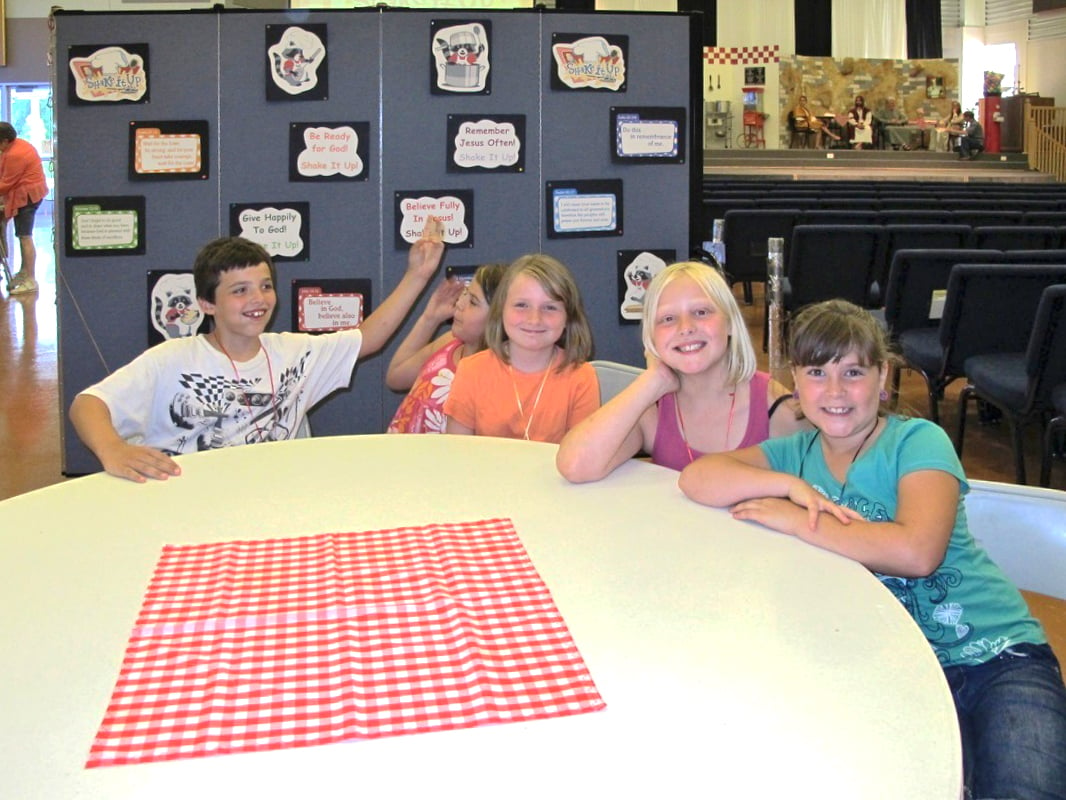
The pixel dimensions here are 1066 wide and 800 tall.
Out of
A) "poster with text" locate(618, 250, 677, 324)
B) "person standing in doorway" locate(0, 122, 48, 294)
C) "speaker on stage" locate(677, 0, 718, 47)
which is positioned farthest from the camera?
"speaker on stage" locate(677, 0, 718, 47)

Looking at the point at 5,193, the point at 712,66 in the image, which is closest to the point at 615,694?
the point at 5,193

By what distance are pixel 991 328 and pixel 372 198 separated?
88.0 inches

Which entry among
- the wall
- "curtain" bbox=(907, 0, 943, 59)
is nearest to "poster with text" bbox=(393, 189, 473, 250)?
the wall

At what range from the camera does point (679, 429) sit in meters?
2.06

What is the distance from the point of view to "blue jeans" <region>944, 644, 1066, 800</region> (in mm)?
1287

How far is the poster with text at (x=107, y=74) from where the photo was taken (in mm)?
3891

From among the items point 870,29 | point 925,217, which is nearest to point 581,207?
point 925,217

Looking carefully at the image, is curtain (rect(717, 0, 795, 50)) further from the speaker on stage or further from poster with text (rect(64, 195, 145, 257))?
poster with text (rect(64, 195, 145, 257))

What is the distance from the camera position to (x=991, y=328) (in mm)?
3961

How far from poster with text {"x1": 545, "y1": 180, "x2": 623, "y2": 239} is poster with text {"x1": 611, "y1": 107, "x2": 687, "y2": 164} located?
0.12 metres

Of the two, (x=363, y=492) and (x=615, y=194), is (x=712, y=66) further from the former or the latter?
(x=363, y=492)

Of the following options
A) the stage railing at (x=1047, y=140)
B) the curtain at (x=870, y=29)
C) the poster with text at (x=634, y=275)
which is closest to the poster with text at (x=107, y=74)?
the poster with text at (x=634, y=275)

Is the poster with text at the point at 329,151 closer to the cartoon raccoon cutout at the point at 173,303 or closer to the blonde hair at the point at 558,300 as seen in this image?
the cartoon raccoon cutout at the point at 173,303

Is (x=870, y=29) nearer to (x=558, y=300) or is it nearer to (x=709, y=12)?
(x=709, y=12)
